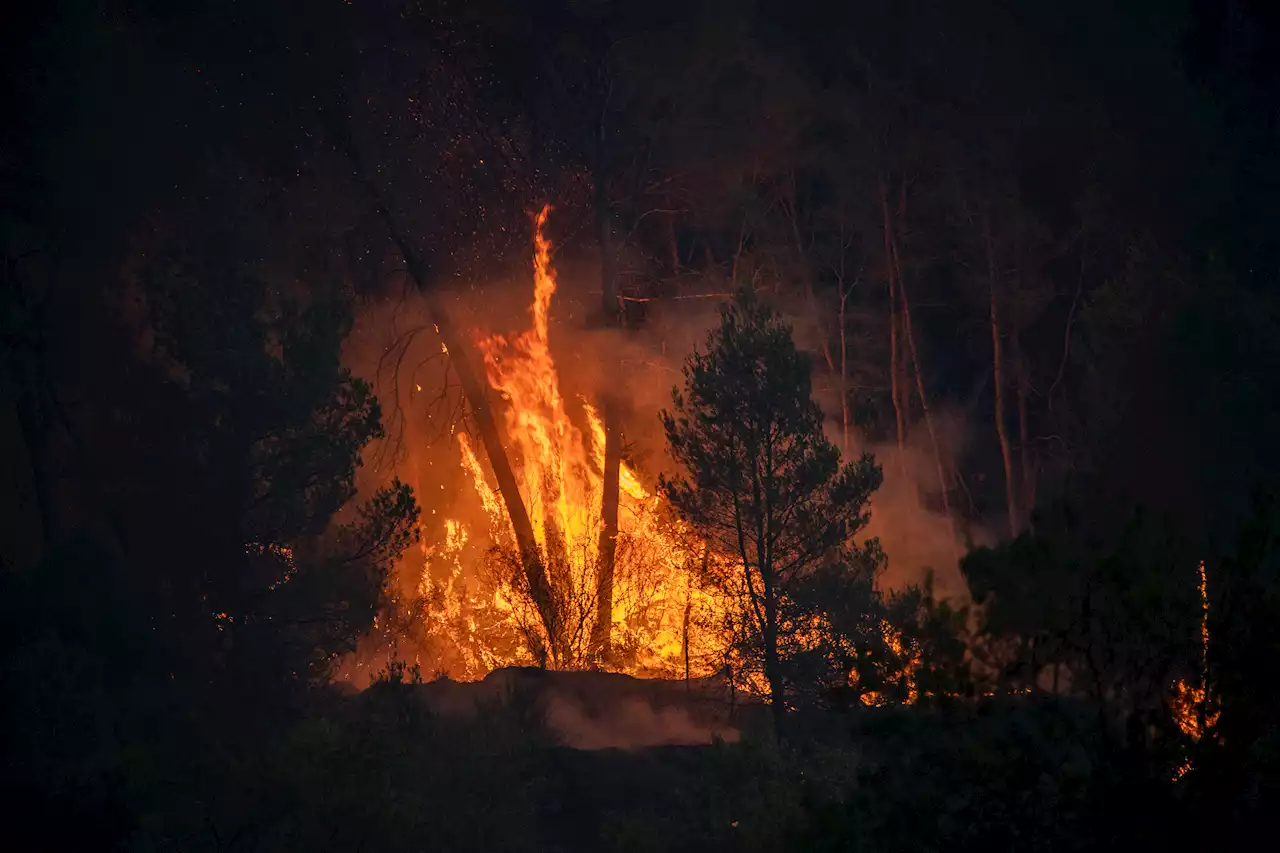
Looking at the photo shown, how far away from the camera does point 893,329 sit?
2406cm

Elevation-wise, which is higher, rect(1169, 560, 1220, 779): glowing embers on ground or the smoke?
the smoke

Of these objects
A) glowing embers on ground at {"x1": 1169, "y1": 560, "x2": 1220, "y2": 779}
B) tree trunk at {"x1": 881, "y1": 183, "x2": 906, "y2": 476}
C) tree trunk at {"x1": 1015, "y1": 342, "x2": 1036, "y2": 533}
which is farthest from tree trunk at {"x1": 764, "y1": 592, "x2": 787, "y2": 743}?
tree trunk at {"x1": 1015, "y1": 342, "x2": 1036, "y2": 533}

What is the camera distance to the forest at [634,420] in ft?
18.7

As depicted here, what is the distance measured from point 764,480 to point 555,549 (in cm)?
523

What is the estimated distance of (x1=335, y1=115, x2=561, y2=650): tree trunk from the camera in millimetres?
18562

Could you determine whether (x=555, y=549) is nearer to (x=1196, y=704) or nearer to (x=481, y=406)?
(x=481, y=406)

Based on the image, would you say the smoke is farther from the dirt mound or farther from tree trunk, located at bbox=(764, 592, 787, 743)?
tree trunk, located at bbox=(764, 592, 787, 743)

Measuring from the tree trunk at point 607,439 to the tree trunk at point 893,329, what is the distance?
588 cm

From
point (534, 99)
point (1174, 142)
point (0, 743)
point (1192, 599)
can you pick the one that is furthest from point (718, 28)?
point (1192, 599)

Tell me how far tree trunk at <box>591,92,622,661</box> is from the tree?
4.36m

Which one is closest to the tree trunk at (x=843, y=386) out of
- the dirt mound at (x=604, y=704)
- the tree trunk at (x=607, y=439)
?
the tree trunk at (x=607, y=439)

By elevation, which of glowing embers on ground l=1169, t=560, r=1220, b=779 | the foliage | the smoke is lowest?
glowing embers on ground l=1169, t=560, r=1220, b=779

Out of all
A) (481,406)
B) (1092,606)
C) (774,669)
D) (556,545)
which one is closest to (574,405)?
(481,406)

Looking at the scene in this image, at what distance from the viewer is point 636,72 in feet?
66.2
